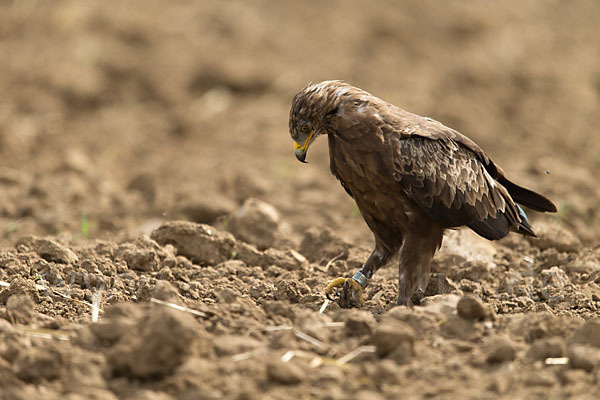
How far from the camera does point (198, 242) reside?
6.71 meters

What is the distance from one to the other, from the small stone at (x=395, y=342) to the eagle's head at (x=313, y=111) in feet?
5.77

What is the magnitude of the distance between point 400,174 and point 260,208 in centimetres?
226

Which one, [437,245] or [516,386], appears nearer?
[516,386]

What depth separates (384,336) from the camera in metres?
4.33

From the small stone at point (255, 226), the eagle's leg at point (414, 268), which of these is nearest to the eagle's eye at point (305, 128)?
the eagle's leg at point (414, 268)

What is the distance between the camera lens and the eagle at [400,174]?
18.4 feet

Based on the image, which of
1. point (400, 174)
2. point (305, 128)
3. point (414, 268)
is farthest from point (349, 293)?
point (305, 128)

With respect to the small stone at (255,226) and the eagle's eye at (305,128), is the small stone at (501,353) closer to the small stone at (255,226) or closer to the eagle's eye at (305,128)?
the eagle's eye at (305,128)

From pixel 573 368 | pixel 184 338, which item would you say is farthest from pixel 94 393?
pixel 573 368

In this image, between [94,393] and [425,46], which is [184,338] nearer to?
[94,393]

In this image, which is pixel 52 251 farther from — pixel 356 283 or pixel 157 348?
pixel 157 348

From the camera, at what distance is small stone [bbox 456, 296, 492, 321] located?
4.75 m

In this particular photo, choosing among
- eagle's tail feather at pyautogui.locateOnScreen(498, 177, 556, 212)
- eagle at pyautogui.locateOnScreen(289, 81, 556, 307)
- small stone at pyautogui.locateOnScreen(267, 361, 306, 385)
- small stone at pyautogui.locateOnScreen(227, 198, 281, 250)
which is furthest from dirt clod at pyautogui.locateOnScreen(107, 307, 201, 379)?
eagle's tail feather at pyautogui.locateOnScreen(498, 177, 556, 212)

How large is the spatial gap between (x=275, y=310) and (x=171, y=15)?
11694 millimetres
